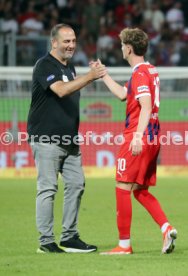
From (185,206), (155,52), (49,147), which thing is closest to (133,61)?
(49,147)

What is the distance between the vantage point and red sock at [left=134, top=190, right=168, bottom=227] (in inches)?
370

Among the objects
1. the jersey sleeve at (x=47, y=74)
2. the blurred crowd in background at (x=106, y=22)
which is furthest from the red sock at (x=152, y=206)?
the blurred crowd in background at (x=106, y=22)

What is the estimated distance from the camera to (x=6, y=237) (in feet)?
35.0

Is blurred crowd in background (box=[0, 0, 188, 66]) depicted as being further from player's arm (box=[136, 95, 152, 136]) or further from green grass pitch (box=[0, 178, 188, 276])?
player's arm (box=[136, 95, 152, 136])

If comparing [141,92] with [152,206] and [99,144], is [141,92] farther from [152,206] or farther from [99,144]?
[99,144]

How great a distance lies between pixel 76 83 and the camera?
914cm

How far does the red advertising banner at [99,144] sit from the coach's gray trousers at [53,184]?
10.1 m

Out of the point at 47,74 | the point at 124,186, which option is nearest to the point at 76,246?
→ the point at 124,186

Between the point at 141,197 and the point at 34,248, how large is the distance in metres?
1.33

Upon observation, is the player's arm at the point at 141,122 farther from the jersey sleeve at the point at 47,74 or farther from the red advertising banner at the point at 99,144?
the red advertising banner at the point at 99,144

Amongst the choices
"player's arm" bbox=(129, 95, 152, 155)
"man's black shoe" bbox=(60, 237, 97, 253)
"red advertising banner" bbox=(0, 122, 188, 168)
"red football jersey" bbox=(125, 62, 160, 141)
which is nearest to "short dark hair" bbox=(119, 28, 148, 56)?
"red football jersey" bbox=(125, 62, 160, 141)

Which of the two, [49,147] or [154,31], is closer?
[49,147]

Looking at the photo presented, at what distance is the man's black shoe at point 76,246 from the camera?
31.3 feet

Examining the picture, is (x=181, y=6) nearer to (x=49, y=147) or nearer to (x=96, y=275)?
(x=49, y=147)
